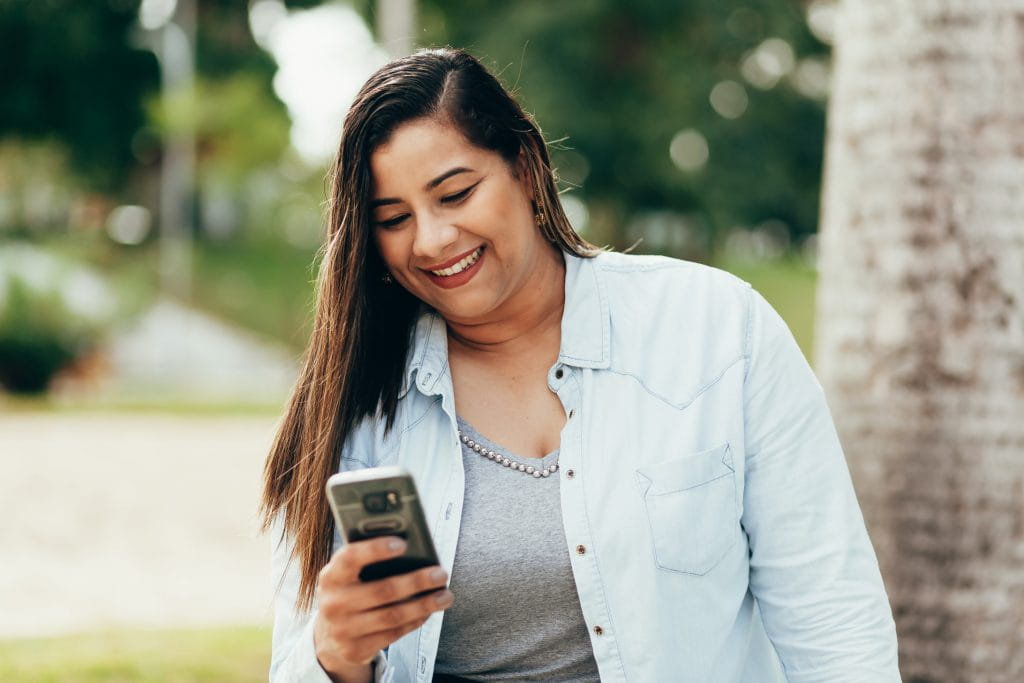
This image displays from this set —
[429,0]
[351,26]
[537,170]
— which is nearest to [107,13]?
[351,26]

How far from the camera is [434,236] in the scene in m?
2.52

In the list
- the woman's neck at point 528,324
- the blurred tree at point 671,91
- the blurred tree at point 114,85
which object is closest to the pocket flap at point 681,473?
the woman's neck at point 528,324

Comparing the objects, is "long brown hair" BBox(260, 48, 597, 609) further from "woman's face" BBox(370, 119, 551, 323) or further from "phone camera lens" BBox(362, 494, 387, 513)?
"phone camera lens" BBox(362, 494, 387, 513)

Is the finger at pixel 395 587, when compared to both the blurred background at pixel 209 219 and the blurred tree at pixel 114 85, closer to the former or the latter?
the blurred background at pixel 209 219

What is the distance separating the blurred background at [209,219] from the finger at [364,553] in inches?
26.6

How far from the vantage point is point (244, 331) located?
1262 inches

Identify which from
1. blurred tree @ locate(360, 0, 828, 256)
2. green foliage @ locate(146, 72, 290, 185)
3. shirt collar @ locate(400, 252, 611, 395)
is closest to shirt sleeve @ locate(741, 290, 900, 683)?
shirt collar @ locate(400, 252, 611, 395)

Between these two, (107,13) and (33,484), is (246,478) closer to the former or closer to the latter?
(33,484)

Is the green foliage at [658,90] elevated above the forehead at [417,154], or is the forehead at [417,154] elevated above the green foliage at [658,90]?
the green foliage at [658,90]

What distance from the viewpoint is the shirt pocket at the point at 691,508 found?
2.42m

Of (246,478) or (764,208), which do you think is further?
(764,208)

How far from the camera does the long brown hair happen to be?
8.27 ft

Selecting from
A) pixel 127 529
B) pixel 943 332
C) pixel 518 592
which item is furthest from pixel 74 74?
pixel 518 592

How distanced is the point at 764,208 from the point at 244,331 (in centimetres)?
1363
